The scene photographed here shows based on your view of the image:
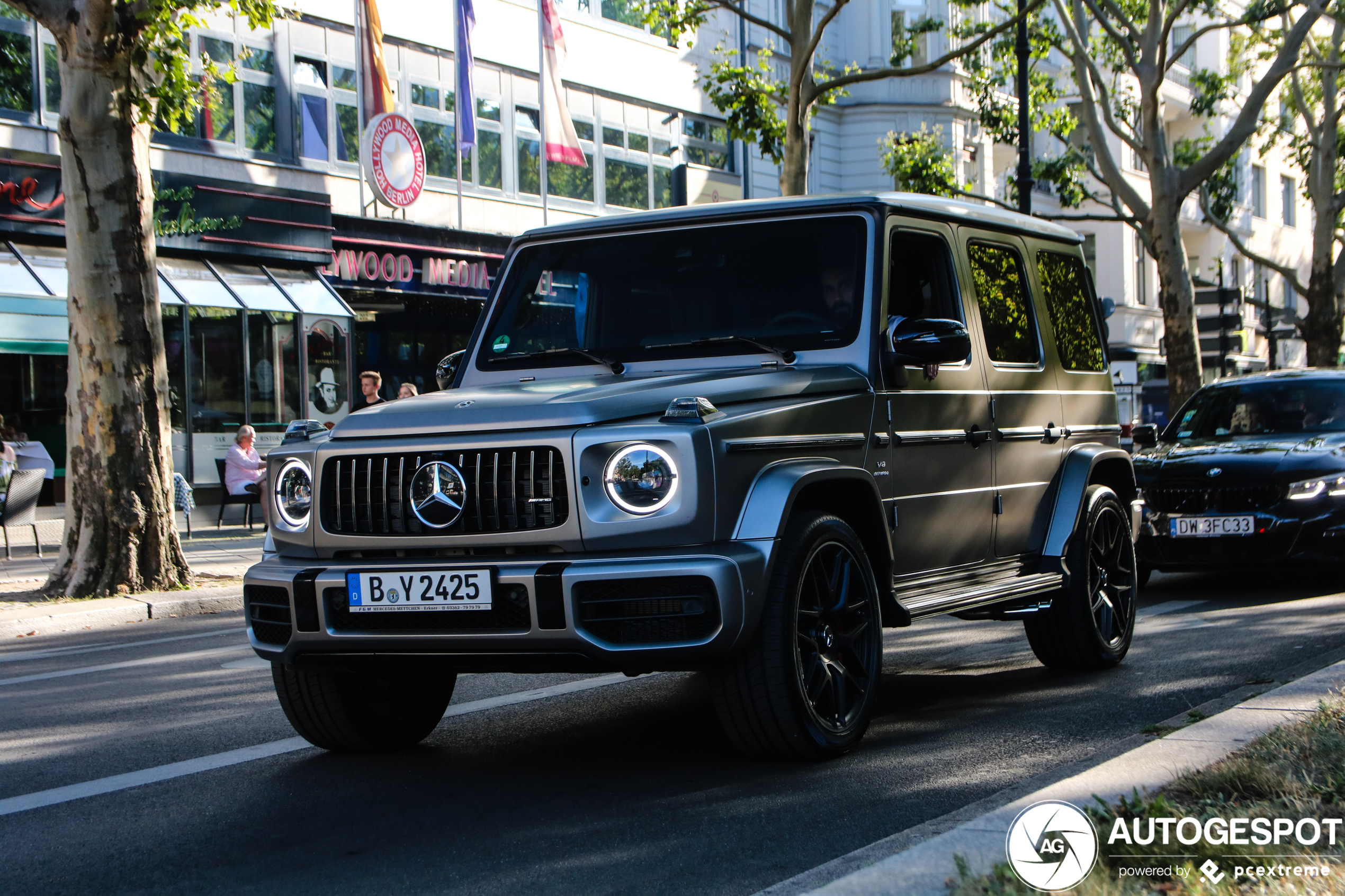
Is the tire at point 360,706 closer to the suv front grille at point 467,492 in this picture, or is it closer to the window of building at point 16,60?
the suv front grille at point 467,492

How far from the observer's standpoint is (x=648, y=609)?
15.8 feet

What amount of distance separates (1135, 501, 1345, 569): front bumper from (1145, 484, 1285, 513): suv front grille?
0.17 ft

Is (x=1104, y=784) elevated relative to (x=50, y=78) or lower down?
lower down

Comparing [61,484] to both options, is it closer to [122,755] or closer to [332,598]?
[122,755]

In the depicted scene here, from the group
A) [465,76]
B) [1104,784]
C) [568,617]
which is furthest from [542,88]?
[1104,784]

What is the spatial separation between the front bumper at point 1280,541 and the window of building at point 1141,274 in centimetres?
4030

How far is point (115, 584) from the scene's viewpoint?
40.3 feet

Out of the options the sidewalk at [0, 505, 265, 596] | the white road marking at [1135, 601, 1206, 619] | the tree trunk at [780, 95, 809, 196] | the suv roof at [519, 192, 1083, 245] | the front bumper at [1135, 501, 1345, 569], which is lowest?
the white road marking at [1135, 601, 1206, 619]

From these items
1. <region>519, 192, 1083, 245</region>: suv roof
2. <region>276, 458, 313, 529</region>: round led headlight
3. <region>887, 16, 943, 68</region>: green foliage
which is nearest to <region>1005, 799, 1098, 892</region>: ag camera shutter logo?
<region>276, 458, 313, 529</region>: round led headlight

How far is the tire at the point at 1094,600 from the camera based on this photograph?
7246 millimetres

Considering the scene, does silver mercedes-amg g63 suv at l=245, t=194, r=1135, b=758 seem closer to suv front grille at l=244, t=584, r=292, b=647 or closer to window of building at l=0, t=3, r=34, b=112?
suv front grille at l=244, t=584, r=292, b=647

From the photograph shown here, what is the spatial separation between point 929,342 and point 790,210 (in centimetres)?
83

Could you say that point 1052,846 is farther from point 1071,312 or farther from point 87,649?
point 87,649

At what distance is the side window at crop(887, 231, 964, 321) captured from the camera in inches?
247
